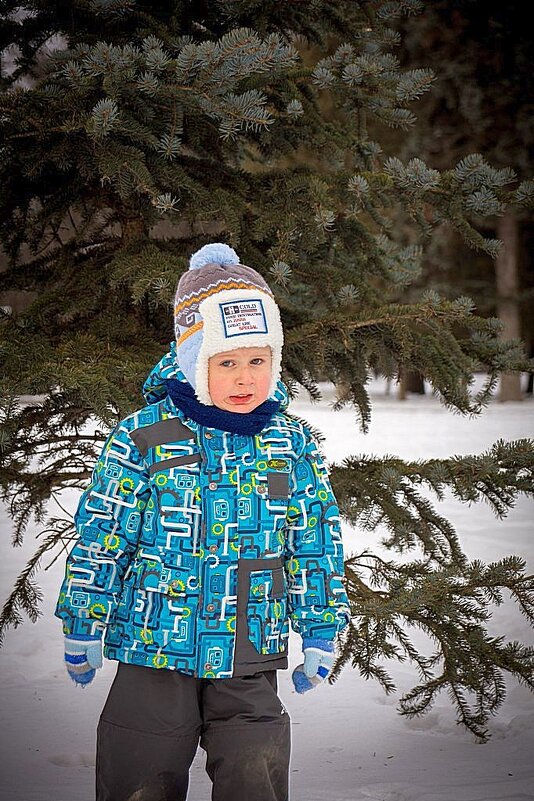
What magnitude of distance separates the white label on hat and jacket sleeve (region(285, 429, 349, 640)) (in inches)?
14.6

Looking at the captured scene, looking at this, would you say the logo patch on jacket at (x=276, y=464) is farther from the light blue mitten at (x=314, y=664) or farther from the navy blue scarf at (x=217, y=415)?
the light blue mitten at (x=314, y=664)

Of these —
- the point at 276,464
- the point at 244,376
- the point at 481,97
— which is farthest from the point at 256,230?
the point at 481,97

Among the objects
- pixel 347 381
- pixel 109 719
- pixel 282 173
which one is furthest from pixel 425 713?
pixel 282 173

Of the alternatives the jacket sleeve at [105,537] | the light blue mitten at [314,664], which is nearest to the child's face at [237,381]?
the jacket sleeve at [105,537]

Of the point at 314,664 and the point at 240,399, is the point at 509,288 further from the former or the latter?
the point at 314,664

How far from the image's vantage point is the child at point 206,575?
7.24 feet

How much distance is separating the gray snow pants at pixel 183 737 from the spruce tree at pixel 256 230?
73 cm

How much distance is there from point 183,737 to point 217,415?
2.72 feet

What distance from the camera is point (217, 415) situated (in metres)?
2.32

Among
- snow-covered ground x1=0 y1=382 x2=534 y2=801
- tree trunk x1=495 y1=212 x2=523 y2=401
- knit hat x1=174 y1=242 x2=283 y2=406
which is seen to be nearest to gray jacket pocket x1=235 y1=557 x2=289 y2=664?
knit hat x1=174 y1=242 x2=283 y2=406

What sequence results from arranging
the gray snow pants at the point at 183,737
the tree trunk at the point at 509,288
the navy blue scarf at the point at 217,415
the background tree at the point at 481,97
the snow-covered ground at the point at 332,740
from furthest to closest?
the tree trunk at the point at 509,288, the background tree at the point at 481,97, the snow-covered ground at the point at 332,740, the navy blue scarf at the point at 217,415, the gray snow pants at the point at 183,737

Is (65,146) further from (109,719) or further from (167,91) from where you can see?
(109,719)

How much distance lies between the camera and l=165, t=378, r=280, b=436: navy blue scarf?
2.31m

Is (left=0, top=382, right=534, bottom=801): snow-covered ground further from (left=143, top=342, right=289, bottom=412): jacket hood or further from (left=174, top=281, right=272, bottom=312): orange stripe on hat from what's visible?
Result: (left=174, top=281, right=272, bottom=312): orange stripe on hat
